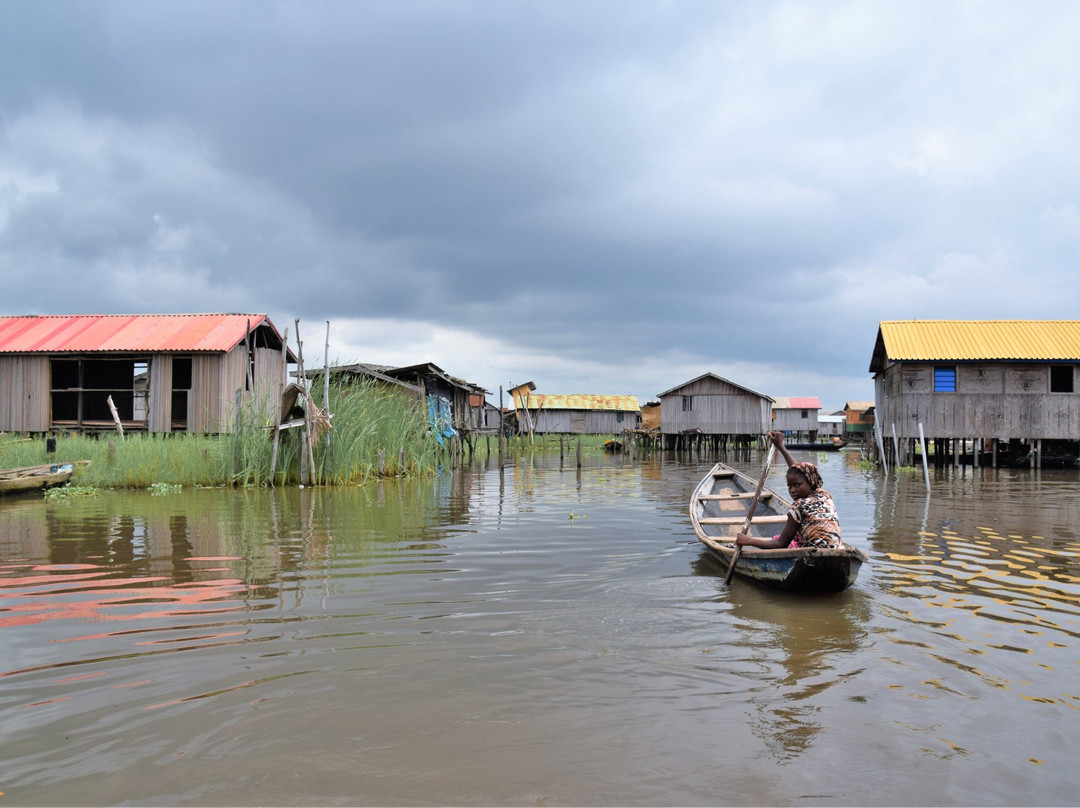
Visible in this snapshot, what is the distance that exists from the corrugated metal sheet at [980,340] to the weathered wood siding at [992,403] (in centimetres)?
44

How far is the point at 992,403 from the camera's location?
2442cm

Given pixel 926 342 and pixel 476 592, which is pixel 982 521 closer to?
pixel 476 592

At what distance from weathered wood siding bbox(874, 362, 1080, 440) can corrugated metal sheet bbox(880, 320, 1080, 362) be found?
44 centimetres

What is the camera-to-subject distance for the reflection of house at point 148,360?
63.0 feet

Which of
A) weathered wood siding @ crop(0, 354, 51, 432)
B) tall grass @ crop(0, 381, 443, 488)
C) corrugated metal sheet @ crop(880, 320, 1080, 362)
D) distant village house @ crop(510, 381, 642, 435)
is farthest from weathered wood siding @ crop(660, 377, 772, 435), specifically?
weathered wood siding @ crop(0, 354, 51, 432)

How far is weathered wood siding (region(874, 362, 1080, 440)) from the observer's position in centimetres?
2425

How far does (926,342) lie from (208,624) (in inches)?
1027

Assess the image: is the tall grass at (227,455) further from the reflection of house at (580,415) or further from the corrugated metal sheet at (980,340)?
the reflection of house at (580,415)

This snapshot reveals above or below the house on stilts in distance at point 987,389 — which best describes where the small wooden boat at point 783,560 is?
below

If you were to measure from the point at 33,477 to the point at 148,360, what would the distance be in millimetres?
7127

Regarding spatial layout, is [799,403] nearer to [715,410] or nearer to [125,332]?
[715,410]

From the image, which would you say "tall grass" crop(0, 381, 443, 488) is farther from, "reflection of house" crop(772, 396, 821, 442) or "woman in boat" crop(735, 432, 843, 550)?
"reflection of house" crop(772, 396, 821, 442)

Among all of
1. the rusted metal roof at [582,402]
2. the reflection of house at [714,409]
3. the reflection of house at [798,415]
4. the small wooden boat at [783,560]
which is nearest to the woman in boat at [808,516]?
the small wooden boat at [783,560]

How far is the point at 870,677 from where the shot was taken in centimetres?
418
